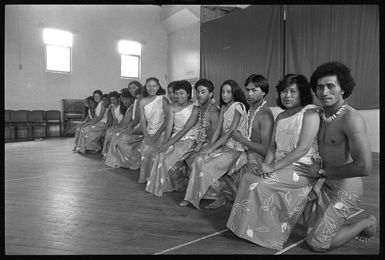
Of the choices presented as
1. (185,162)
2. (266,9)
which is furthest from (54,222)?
(266,9)

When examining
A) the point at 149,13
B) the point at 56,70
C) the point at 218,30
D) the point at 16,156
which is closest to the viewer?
the point at 16,156

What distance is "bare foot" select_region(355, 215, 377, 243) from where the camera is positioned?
5.68 feet

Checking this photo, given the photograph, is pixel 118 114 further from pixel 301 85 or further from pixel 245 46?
pixel 301 85

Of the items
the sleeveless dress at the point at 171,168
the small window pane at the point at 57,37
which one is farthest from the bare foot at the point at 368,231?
the small window pane at the point at 57,37

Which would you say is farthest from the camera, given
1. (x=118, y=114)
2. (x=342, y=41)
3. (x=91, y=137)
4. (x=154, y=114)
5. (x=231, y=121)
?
(x=91, y=137)

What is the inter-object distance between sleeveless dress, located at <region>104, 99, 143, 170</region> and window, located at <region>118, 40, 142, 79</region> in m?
6.40

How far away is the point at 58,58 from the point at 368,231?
9.36m

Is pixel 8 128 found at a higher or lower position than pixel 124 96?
lower

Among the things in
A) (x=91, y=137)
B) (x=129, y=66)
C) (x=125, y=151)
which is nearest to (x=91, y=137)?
(x=91, y=137)

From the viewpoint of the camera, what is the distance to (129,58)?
10344mm

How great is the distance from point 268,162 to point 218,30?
21.4 feet

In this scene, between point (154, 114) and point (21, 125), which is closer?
point (154, 114)

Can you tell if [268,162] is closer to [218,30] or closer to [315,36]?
[315,36]
